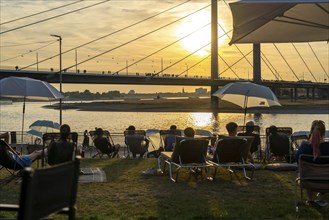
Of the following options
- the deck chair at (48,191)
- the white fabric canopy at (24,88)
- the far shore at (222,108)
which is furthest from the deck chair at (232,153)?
the far shore at (222,108)

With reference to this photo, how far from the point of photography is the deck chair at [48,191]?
120 inches

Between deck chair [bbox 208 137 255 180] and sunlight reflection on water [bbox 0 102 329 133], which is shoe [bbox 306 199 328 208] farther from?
sunlight reflection on water [bbox 0 102 329 133]

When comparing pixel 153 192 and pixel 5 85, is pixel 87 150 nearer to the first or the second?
pixel 5 85

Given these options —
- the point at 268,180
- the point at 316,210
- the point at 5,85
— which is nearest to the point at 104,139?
the point at 5,85

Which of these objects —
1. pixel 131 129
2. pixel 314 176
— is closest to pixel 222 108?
pixel 131 129

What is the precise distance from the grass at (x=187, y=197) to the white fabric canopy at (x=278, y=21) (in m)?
2.59

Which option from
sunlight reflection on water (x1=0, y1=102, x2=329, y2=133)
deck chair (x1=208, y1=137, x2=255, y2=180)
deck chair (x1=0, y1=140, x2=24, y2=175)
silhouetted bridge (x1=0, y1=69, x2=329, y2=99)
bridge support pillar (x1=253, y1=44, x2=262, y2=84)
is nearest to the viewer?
deck chair (x1=0, y1=140, x2=24, y2=175)

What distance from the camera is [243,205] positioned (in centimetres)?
618

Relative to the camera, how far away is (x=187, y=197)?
6.70m

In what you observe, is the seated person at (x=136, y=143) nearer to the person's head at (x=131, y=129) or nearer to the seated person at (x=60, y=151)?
the person's head at (x=131, y=129)

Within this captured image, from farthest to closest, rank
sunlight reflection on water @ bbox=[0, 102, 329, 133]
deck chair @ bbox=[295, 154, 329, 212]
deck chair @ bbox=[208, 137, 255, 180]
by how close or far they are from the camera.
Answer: sunlight reflection on water @ bbox=[0, 102, 329, 133] < deck chair @ bbox=[208, 137, 255, 180] < deck chair @ bbox=[295, 154, 329, 212]

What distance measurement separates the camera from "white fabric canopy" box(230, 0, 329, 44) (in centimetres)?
802

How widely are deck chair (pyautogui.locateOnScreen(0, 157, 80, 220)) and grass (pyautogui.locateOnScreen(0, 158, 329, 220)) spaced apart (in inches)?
76.2

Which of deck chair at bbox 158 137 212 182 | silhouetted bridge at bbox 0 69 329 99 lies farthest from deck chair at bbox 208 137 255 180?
silhouetted bridge at bbox 0 69 329 99
